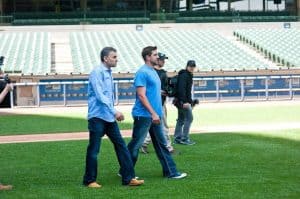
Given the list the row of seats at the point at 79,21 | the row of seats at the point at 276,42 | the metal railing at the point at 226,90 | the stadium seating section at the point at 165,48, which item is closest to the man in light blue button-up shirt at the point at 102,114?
the metal railing at the point at 226,90

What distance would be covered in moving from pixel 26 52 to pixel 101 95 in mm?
28239

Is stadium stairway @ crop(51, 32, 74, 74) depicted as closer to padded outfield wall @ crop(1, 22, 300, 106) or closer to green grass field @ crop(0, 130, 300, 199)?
padded outfield wall @ crop(1, 22, 300, 106)

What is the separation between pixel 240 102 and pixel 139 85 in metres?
19.7

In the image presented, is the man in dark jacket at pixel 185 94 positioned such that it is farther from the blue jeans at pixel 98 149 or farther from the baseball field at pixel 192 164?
the blue jeans at pixel 98 149

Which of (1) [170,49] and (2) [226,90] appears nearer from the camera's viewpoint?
(2) [226,90]

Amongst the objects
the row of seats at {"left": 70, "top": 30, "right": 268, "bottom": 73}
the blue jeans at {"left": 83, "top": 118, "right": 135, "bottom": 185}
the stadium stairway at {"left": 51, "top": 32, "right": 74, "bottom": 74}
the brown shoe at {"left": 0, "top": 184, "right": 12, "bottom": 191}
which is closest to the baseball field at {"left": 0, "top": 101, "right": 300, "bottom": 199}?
the brown shoe at {"left": 0, "top": 184, "right": 12, "bottom": 191}

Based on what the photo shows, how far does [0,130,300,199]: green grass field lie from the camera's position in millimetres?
8523

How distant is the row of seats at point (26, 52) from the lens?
32.3 meters

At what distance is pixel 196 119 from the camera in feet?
67.3

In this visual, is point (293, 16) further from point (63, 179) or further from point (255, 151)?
point (63, 179)

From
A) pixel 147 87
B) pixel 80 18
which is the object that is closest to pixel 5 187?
pixel 147 87

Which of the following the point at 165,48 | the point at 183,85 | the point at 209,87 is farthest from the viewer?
the point at 165,48

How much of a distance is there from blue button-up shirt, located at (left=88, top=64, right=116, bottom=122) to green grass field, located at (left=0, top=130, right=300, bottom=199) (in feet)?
3.48

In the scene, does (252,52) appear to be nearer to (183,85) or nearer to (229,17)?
(229,17)
